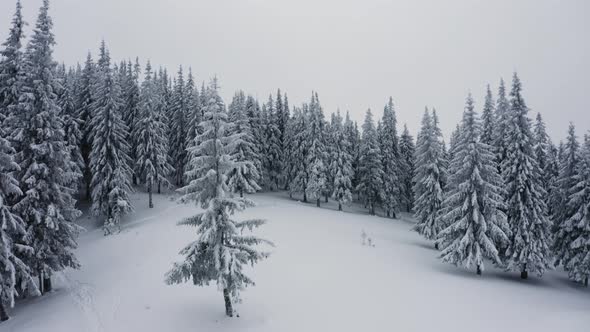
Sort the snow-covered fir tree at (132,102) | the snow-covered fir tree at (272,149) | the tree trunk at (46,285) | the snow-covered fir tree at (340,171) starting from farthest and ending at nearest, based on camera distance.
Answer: the snow-covered fir tree at (272,149) < the snow-covered fir tree at (340,171) < the snow-covered fir tree at (132,102) < the tree trunk at (46,285)

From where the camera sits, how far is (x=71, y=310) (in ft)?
66.9

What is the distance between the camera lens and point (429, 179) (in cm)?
4159

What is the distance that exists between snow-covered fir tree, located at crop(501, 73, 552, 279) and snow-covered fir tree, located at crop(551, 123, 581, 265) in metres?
2.36

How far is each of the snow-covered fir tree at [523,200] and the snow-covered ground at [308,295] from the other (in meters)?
1.82

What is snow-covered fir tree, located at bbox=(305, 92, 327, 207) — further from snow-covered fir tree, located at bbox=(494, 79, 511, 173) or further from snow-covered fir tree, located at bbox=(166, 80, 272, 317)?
snow-covered fir tree, located at bbox=(166, 80, 272, 317)

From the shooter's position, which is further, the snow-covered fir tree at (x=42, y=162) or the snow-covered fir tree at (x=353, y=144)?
the snow-covered fir tree at (x=353, y=144)

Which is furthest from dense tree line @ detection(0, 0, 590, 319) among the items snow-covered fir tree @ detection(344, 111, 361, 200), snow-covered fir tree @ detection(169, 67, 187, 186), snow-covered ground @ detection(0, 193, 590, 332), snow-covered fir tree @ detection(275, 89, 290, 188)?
snow-covered fir tree @ detection(344, 111, 361, 200)

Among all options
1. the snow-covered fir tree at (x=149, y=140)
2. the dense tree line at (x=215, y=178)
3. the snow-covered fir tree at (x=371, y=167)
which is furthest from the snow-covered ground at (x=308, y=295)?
the snow-covered fir tree at (x=371, y=167)

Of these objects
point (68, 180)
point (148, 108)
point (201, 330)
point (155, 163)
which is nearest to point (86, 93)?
point (148, 108)

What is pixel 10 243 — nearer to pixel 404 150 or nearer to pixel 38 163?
pixel 38 163

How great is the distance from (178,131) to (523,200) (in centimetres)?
4631

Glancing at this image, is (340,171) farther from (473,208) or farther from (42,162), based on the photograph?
(42,162)

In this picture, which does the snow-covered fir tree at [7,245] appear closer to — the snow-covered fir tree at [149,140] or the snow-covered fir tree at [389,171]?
the snow-covered fir tree at [149,140]

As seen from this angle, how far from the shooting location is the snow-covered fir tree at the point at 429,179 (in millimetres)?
40875
